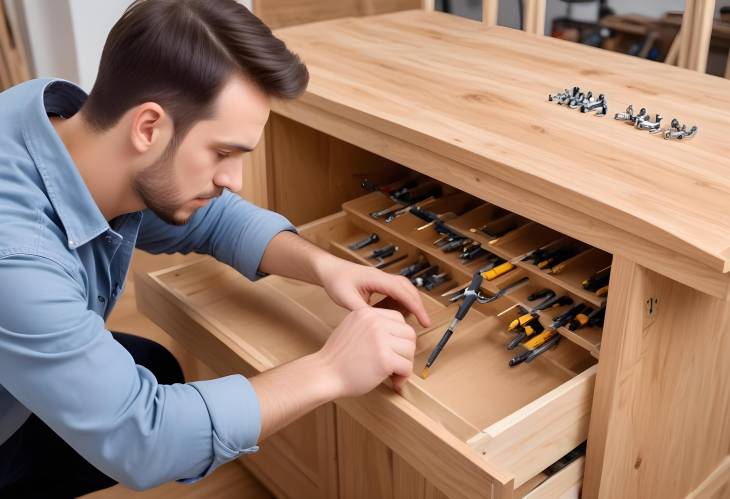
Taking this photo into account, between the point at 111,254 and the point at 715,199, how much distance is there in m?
0.67

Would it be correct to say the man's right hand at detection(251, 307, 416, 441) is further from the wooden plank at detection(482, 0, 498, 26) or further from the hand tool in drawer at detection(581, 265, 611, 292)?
the wooden plank at detection(482, 0, 498, 26)

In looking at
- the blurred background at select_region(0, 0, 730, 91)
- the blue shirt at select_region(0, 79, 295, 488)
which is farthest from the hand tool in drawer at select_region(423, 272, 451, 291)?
the blurred background at select_region(0, 0, 730, 91)

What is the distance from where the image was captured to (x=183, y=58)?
31.4 inches

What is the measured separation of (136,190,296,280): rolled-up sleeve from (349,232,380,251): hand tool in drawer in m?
0.21

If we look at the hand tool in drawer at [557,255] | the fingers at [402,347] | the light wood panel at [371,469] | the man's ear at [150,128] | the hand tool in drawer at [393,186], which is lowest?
the light wood panel at [371,469]

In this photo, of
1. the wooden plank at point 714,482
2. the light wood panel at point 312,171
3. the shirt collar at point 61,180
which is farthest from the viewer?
the light wood panel at point 312,171

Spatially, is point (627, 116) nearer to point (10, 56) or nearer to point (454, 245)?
point (454, 245)

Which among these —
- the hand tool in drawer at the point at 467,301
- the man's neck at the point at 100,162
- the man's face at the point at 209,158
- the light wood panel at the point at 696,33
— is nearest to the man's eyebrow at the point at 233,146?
the man's face at the point at 209,158

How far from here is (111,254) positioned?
3.13ft

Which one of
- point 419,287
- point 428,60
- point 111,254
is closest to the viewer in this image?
point 111,254

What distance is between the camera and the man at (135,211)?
74 cm

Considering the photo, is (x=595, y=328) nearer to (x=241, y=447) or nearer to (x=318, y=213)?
(x=241, y=447)

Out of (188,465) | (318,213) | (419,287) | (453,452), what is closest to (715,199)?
(453,452)

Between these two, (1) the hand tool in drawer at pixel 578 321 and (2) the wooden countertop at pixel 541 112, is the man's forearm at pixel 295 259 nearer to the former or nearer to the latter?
(2) the wooden countertop at pixel 541 112
